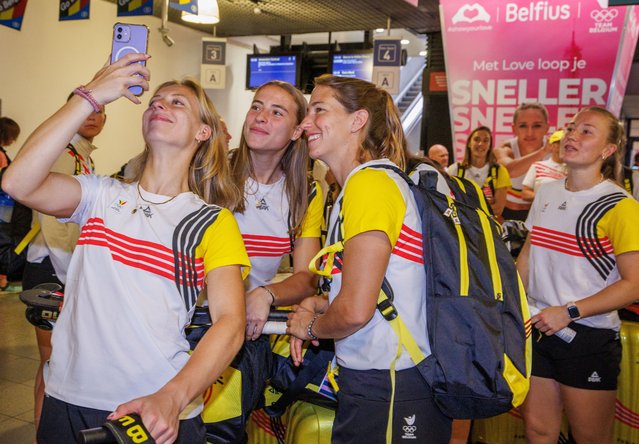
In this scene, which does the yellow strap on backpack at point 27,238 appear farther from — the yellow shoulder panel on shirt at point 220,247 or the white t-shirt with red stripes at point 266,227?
the yellow shoulder panel on shirt at point 220,247

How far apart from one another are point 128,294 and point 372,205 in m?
0.67

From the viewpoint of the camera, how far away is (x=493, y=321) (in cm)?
177

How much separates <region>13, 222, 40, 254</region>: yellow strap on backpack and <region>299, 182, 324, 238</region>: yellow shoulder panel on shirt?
5.17ft

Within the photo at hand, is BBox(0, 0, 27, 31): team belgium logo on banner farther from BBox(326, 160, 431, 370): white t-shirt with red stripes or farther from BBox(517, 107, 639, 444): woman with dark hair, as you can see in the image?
BBox(326, 160, 431, 370): white t-shirt with red stripes

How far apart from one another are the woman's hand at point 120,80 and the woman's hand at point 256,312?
0.80 m

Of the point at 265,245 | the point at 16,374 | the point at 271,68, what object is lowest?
the point at 16,374

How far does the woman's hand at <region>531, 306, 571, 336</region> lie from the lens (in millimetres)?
2621

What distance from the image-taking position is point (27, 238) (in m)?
3.24

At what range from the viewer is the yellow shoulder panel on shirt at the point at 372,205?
5.56ft

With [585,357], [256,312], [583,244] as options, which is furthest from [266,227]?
[585,357]

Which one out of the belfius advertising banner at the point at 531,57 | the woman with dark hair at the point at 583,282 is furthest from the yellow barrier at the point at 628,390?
the belfius advertising banner at the point at 531,57

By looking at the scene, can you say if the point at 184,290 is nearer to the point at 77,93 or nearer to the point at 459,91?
the point at 77,93

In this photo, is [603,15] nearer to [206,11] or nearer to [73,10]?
[206,11]

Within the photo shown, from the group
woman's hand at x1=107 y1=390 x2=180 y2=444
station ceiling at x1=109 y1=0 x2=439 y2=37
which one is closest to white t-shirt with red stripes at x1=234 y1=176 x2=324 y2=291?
woman's hand at x1=107 y1=390 x2=180 y2=444
